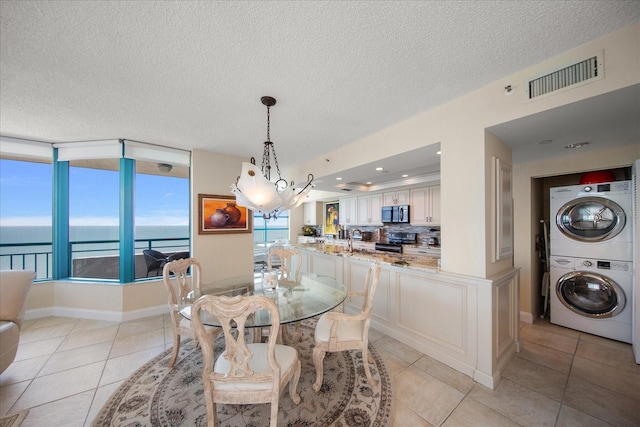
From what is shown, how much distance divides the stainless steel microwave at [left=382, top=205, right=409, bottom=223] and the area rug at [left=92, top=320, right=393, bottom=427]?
318cm

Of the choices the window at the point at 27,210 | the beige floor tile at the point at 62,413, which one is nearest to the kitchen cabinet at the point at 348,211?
the beige floor tile at the point at 62,413

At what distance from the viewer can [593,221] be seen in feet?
8.73

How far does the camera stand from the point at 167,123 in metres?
2.60

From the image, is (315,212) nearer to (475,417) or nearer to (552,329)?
(552,329)

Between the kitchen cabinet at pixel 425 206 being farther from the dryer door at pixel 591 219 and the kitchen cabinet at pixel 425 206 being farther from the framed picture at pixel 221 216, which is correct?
the framed picture at pixel 221 216

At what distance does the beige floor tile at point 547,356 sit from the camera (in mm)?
2098

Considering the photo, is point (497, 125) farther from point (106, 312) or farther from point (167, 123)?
point (106, 312)

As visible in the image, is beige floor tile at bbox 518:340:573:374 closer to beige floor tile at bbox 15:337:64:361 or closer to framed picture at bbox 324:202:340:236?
framed picture at bbox 324:202:340:236

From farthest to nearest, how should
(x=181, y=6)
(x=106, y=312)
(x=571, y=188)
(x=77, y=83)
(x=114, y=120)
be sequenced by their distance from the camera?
1. (x=106, y=312)
2. (x=571, y=188)
3. (x=114, y=120)
4. (x=77, y=83)
5. (x=181, y=6)

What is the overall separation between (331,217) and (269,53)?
5373 mm

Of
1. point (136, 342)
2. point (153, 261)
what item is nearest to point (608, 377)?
point (136, 342)

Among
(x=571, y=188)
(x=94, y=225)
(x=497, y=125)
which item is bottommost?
(x=94, y=225)

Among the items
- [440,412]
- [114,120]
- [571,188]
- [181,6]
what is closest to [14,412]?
[114,120]

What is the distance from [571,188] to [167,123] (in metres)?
5.22
